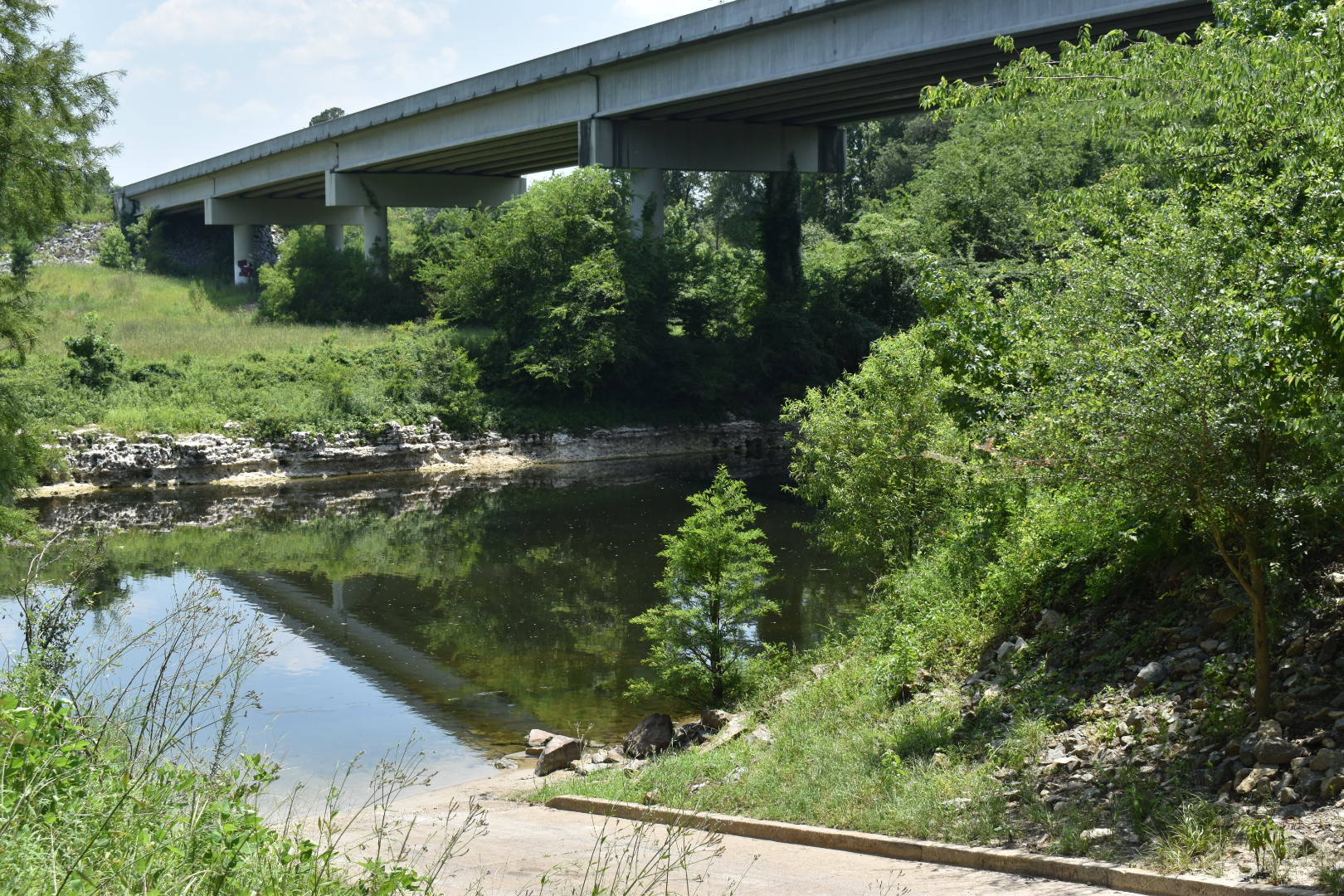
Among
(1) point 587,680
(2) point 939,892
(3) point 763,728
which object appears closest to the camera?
(2) point 939,892

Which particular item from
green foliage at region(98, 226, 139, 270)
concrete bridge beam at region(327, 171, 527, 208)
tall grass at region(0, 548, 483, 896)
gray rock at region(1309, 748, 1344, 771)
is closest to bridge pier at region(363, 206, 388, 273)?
concrete bridge beam at region(327, 171, 527, 208)

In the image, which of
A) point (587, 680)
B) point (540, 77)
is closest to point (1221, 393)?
point (587, 680)

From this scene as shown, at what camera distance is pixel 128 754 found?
5609 millimetres

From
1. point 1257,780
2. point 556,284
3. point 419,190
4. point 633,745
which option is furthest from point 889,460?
point 419,190

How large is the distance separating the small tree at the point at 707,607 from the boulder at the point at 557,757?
7.24ft

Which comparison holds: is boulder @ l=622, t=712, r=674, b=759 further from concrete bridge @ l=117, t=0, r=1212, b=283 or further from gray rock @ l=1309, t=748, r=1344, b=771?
concrete bridge @ l=117, t=0, r=1212, b=283

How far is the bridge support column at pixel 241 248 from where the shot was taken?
233ft

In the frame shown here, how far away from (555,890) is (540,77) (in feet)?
124

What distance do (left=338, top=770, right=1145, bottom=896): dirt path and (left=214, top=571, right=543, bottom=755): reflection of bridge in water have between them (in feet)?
15.4

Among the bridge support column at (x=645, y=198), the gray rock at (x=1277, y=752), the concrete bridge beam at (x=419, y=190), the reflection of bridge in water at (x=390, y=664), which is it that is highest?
the concrete bridge beam at (x=419, y=190)

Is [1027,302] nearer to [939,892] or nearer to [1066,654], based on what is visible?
[1066,654]

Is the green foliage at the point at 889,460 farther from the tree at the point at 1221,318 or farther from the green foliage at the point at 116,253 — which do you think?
the green foliage at the point at 116,253

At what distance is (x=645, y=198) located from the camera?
4438 cm

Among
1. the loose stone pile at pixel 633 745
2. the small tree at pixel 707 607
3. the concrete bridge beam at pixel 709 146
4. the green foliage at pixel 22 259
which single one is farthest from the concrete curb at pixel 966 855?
the green foliage at pixel 22 259
